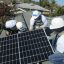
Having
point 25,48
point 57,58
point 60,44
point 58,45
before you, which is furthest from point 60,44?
point 25,48

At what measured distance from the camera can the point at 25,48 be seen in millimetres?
6812

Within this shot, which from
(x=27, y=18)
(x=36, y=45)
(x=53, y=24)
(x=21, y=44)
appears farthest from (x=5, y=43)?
(x=27, y=18)

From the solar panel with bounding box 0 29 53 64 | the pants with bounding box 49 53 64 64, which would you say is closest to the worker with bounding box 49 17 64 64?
the pants with bounding box 49 53 64 64

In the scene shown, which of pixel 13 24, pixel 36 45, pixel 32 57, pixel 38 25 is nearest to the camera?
pixel 32 57

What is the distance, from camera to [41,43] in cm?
692

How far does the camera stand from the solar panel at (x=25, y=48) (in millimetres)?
6392

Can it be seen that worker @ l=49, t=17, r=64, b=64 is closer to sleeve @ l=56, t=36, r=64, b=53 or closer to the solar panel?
sleeve @ l=56, t=36, r=64, b=53

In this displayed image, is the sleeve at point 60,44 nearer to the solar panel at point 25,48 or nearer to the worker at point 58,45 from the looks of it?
the worker at point 58,45

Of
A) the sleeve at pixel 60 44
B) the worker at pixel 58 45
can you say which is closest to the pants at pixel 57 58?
the worker at pixel 58 45

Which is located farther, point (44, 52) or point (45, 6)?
point (45, 6)

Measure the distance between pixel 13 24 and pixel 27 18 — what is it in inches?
158

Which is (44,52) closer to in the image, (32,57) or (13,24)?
(32,57)

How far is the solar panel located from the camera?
6.39m

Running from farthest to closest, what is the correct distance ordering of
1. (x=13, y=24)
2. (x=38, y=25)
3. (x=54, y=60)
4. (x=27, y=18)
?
1. (x=27, y=18)
2. (x=38, y=25)
3. (x=13, y=24)
4. (x=54, y=60)
